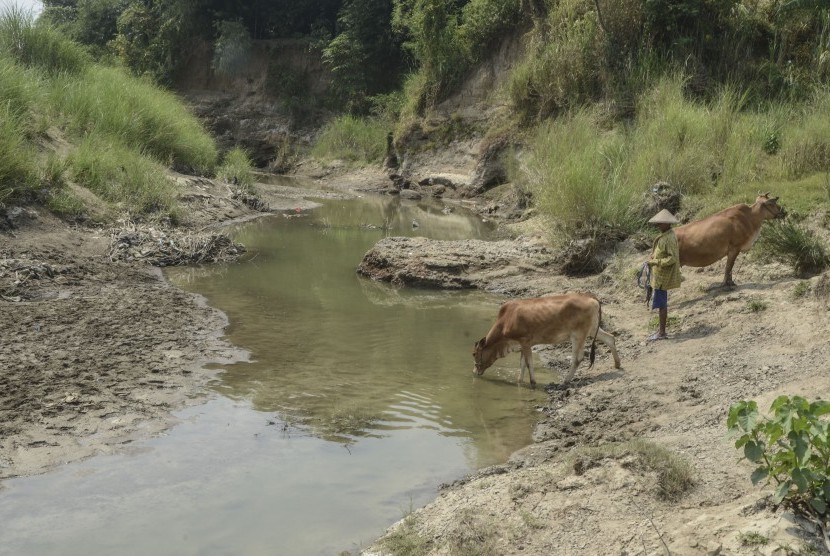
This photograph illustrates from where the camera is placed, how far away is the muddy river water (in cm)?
616

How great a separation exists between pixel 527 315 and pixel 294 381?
281 cm

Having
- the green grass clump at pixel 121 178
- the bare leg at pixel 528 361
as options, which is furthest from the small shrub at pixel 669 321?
the green grass clump at pixel 121 178

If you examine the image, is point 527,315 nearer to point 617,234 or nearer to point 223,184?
point 617,234

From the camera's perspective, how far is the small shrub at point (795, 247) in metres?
11.0

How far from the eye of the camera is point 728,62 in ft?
69.5

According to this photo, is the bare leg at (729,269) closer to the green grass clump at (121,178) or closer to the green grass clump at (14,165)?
the green grass clump at (14,165)

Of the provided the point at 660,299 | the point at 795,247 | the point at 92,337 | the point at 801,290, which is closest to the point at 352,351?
the point at 92,337

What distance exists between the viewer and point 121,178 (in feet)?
62.0

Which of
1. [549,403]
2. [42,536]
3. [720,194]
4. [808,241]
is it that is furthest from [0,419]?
[720,194]

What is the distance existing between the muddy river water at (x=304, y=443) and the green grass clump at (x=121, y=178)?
18.5 ft

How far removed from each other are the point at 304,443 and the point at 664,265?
5.05m

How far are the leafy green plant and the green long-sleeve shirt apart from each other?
5526mm

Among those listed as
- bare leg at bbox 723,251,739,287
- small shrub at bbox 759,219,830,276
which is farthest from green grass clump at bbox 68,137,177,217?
small shrub at bbox 759,219,830,276

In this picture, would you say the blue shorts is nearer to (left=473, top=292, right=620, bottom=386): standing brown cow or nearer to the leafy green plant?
(left=473, top=292, right=620, bottom=386): standing brown cow
